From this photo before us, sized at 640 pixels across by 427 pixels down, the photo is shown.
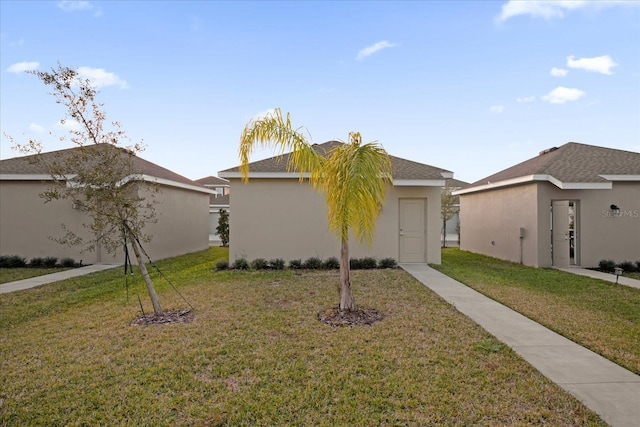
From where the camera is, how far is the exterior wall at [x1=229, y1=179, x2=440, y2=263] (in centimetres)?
1145

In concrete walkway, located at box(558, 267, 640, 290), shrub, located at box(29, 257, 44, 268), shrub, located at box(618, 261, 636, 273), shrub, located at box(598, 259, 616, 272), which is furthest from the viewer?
shrub, located at box(29, 257, 44, 268)

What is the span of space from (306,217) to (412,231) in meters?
3.77

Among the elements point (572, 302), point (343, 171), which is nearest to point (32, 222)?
point (343, 171)

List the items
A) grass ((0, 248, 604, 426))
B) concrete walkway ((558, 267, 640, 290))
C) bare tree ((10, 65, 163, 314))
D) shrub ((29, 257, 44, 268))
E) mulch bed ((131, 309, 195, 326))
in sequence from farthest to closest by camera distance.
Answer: shrub ((29, 257, 44, 268)) < concrete walkway ((558, 267, 640, 290)) < mulch bed ((131, 309, 195, 326)) < bare tree ((10, 65, 163, 314)) < grass ((0, 248, 604, 426))

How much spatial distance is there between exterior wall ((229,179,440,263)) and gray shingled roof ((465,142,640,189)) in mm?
4349

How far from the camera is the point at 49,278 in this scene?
31.9ft

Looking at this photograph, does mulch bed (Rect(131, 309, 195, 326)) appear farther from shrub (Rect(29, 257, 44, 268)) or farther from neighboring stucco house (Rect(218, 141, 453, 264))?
shrub (Rect(29, 257, 44, 268))

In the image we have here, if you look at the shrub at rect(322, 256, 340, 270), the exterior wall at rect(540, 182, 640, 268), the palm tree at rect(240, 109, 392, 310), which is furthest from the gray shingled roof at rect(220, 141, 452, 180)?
the palm tree at rect(240, 109, 392, 310)

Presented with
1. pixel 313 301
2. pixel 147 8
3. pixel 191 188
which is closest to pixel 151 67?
pixel 147 8

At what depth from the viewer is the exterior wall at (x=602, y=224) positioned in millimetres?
11461

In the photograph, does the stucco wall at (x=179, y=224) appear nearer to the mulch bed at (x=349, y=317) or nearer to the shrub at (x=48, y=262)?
the shrub at (x=48, y=262)

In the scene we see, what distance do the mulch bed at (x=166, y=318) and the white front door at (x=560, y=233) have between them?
38.1ft

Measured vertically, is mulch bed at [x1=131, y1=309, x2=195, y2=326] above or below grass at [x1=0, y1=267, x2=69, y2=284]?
above

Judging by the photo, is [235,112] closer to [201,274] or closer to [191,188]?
[191,188]
